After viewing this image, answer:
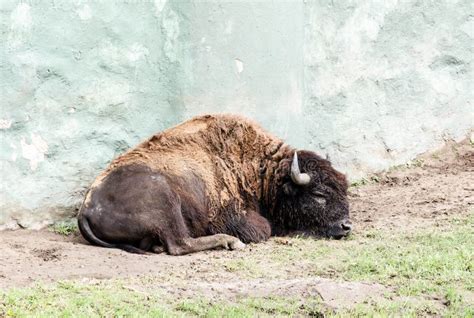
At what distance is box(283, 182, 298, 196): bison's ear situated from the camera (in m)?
8.38

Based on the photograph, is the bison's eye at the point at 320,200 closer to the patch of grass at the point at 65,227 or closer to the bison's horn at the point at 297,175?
the bison's horn at the point at 297,175

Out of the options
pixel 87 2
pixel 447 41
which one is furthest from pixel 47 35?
pixel 447 41

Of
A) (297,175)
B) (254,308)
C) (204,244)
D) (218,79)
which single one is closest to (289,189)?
(297,175)

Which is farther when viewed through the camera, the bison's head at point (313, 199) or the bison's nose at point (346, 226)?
the bison's head at point (313, 199)

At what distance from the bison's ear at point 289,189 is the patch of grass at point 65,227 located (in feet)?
5.94

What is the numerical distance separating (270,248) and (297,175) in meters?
0.82

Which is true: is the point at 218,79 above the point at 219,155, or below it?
above

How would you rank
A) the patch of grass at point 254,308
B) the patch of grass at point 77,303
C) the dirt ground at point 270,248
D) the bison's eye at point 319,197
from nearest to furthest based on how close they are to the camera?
the patch of grass at point 77,303 < the patch of grass at point 254,308 < the dirt ground at point 270,248 < the bison's eye at point 319,197

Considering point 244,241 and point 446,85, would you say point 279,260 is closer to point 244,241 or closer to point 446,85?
point 244,241

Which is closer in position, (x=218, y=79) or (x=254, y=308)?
(x=254, y=308)

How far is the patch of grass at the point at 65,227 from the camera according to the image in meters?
8.01

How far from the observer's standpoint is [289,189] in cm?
838

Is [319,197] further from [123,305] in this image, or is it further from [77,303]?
[77,303]

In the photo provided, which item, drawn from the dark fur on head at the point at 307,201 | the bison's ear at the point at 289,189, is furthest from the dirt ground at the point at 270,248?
the bison's ear at the point at 289,189
